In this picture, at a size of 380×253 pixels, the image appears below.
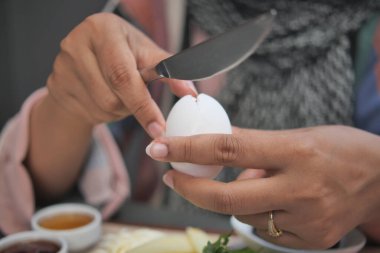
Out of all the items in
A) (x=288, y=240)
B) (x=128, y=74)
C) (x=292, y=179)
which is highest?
(x=128, y=74)

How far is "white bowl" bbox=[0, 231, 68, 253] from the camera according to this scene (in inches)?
26.8

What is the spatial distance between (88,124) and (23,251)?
0.25m

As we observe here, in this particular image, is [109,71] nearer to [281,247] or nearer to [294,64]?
[281,247]

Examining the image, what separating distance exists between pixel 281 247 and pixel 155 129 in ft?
0.78

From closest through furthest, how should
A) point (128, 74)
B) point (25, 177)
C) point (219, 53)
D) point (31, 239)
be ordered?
point (219, 53)
point (128, 74)
point (31, 239)
point (25, 177)

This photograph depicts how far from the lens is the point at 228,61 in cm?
49

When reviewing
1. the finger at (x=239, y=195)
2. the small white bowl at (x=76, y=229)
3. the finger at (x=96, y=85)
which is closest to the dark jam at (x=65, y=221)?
the small white bowl at (x=76, y=229)

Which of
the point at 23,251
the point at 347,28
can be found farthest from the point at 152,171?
the point at 347,28

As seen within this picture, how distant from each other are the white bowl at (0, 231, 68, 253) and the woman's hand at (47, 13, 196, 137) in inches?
7.9

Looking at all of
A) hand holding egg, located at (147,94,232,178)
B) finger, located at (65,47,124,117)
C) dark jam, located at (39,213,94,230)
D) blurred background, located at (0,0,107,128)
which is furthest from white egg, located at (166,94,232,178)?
dark jam, located at (39,213,94,230)

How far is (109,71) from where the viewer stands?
23.8 inches

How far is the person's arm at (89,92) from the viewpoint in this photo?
1.94 ft

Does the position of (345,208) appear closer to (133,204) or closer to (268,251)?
(268,251)

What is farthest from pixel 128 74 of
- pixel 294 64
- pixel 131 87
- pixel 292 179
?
pixel 294 64
